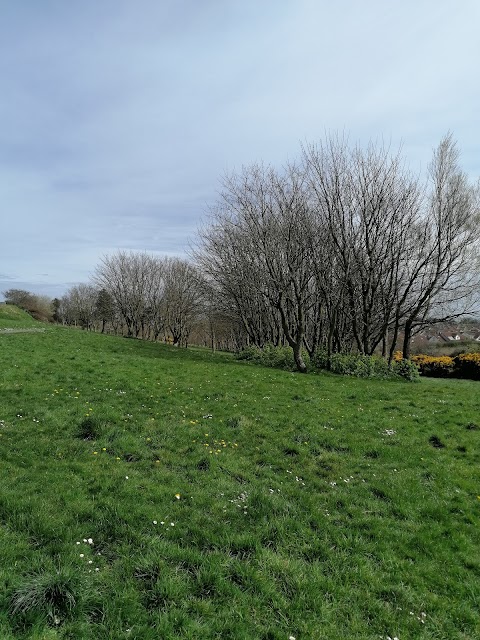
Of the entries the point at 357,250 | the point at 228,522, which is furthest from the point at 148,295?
the point at 228,522

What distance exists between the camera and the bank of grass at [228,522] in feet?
11.8

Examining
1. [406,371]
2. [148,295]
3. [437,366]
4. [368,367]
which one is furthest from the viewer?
[148,295]

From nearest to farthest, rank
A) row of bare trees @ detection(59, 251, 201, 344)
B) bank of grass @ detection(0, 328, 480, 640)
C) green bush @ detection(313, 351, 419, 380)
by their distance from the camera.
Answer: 1. bank of grass @ detection(0, 328, 480, 640)
2. green bush @ detection(313, 351, 419, 380)
3. row of bare trees @ detection(59, 251, 201, 344)

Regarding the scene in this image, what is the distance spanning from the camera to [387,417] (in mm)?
10898

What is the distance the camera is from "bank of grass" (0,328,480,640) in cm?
359

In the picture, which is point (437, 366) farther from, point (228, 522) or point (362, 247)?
point (228, 522)

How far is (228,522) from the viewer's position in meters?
5.12

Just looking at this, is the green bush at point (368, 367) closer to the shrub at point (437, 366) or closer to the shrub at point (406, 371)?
the shrub at point (406, 371)

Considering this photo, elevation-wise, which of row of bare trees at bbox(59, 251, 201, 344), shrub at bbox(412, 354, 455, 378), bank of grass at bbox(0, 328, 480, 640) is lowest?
bank of grass at bbox(0, 328, 480, 640)

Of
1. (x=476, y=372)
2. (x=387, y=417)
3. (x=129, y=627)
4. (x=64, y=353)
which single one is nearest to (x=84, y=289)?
(x=64, y=353)

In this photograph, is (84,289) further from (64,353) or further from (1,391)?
(1,391)

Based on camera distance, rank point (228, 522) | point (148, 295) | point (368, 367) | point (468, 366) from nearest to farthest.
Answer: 1. point (228, 522)
2. point (368, 367)
3. point (468, 366)
4. point (148, 295)

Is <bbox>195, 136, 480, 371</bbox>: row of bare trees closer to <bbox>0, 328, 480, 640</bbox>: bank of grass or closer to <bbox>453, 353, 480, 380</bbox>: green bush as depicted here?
<bbox>453, 353, 480, 380</bbox>: green bush

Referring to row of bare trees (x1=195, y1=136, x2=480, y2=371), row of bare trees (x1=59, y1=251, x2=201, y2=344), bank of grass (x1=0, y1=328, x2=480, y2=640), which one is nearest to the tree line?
row of bare trees (x1=195, y1=136, x2=480, y2=371)
